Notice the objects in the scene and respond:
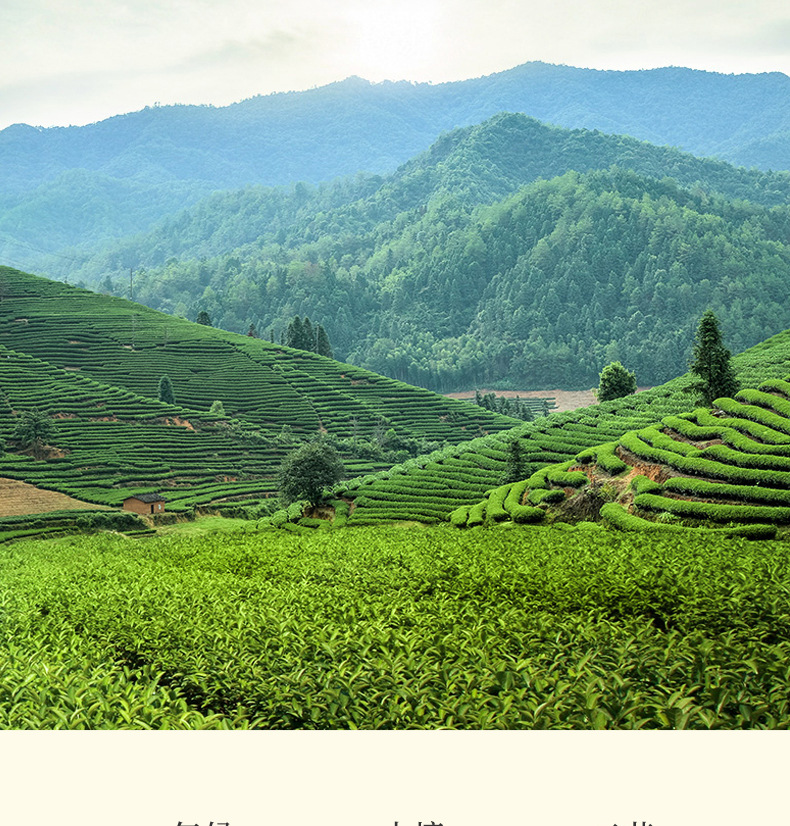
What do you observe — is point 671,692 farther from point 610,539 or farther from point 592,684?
point 610,539

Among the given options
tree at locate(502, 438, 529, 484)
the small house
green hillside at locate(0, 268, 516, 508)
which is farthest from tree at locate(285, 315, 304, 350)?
tree at locate(502, 438, 529, 484)

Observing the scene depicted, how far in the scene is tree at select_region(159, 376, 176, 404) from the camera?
40.7 metres

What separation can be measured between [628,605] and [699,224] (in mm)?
117500

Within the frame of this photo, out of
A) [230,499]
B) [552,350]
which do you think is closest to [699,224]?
[552,350]

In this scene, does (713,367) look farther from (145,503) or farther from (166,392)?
(166,392)

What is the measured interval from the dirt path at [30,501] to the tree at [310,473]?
374 inches

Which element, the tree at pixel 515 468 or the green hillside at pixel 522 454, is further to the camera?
the green hillside at pixel 522 454

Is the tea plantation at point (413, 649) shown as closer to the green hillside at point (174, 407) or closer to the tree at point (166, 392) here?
the green hillside at point (174, 407)

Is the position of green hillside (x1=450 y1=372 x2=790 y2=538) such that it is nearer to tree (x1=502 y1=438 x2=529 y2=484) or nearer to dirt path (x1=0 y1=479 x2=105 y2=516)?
tree (x1=502 y1=438 x2=529 y2=484)

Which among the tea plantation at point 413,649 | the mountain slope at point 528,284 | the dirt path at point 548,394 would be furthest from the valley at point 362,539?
the mountain slope at point 528,284

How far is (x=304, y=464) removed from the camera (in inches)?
806

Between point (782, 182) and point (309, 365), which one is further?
point (782, 182)

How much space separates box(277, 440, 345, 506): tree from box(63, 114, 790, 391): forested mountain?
74.5 m

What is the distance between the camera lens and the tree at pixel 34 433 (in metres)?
31.1
